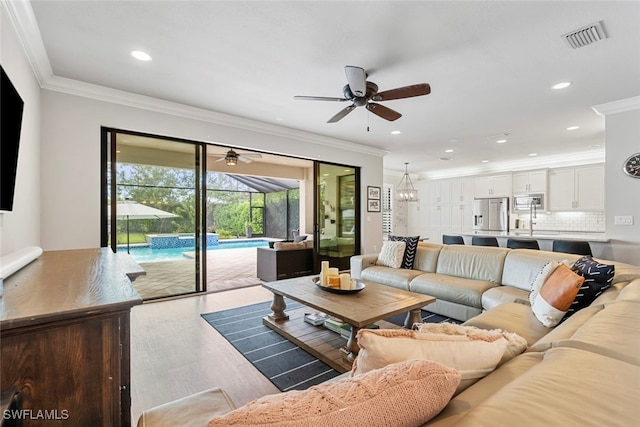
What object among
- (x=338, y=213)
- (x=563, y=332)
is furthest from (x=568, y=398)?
(x=338, y=213)

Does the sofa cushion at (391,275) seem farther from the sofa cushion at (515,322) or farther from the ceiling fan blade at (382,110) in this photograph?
the ceiling fan blade at (382,110)

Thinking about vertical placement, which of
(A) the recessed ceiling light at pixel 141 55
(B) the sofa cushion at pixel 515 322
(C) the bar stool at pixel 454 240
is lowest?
(B) the sofa cushion at pixel 515 322

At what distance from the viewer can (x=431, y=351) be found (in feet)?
2.97

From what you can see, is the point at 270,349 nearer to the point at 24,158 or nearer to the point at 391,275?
the point at 391,275

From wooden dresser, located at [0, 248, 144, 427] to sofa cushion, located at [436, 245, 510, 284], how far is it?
11.9ft

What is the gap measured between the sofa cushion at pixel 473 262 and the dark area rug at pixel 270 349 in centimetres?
68

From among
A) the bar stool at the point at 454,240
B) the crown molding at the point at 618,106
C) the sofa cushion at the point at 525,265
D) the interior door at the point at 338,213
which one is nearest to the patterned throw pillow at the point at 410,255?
the sofa cushion at the point at 525,265

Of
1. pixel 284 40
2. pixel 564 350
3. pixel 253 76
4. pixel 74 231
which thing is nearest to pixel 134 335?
A: pixel 74 231

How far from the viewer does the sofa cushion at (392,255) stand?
4.20 metres

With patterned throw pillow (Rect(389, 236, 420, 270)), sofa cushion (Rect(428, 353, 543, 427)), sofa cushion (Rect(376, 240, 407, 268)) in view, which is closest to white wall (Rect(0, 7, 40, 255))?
sofa cushion (Rect(428, 353, 543, 427))

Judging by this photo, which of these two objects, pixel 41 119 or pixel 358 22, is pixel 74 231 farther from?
pixel 358 22

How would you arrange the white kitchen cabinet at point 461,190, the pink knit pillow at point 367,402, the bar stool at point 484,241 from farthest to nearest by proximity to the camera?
the white kitchen cabinet at point 461,190 → the bar stool at point 484,241 → the pink knit pillow at point 367,402

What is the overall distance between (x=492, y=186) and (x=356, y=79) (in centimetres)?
689

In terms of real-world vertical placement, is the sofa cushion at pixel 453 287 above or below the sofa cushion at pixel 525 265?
below
